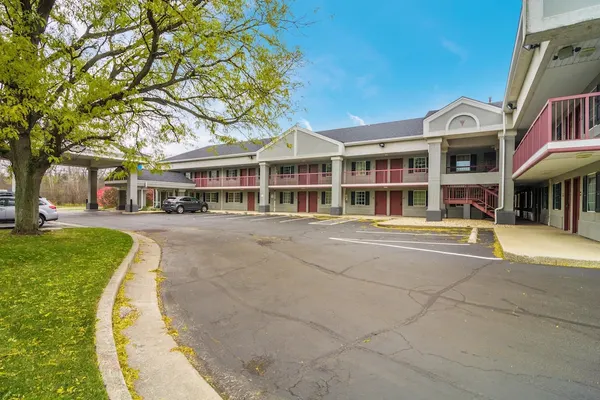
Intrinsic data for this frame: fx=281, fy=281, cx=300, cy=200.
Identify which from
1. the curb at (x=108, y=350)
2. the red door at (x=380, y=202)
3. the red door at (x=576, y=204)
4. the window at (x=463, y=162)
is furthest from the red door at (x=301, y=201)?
the curb at (x=108, y=350)

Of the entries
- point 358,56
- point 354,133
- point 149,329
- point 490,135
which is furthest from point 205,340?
point 354,133

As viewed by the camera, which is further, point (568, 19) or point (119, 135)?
point (119, 135)

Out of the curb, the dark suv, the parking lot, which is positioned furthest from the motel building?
the curb

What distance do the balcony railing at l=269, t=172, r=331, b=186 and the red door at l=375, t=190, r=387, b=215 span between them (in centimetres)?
432

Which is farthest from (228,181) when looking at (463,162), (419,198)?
→ (463,162)

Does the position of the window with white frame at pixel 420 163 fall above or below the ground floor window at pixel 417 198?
above

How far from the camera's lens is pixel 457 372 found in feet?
8.18

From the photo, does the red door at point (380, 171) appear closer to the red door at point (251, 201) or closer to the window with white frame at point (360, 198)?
the window with white frame at point (360, 198)

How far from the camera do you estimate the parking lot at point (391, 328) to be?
7.71 ft

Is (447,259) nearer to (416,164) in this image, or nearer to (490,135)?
(490,135)

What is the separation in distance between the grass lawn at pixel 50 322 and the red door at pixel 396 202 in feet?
68.3

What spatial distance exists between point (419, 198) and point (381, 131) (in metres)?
6.37

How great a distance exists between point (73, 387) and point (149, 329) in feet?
3.97

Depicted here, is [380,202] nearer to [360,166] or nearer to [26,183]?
[360,166]
